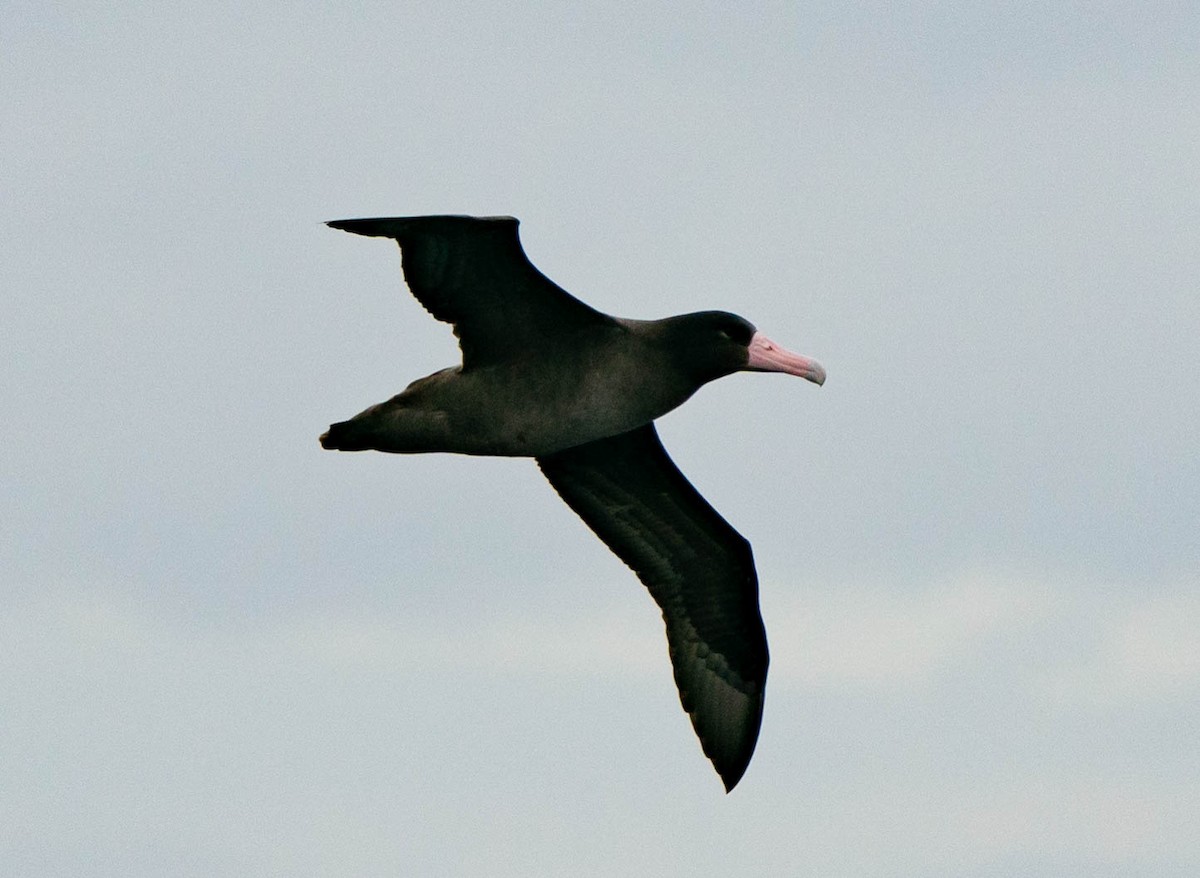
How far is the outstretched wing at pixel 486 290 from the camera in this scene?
14430 mm

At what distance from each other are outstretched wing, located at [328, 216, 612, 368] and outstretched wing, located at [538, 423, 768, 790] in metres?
2.38

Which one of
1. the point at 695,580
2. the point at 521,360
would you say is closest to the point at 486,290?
the point at 521,360

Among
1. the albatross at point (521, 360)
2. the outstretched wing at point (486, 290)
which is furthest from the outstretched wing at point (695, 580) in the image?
the outstretched wing at point (486, 290)

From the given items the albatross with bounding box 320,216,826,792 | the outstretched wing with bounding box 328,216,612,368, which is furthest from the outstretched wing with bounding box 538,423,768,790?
the outstretched wing with bounding box 328,216,612,368

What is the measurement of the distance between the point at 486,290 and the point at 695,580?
13.2 ft

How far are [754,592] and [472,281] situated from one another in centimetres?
431

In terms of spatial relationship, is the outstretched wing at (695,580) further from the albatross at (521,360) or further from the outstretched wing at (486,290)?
the outstretched wing at (486,290)

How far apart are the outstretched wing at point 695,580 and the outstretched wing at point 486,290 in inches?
93.6

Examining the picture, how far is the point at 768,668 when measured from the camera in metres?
18.0

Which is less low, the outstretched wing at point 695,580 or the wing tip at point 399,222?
the wing tip at point 399,222

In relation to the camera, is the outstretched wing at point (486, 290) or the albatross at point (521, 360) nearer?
the outstretched wing at point (486, 290)

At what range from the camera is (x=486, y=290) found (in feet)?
48.9

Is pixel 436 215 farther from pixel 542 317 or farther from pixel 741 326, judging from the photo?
pixel 741 326

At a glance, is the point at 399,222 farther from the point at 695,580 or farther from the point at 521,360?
the point at 695,580
